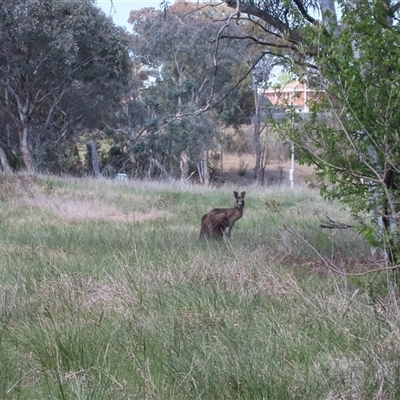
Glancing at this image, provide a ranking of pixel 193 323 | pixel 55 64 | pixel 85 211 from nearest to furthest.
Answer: pixel 193 323, pixel 85 211, pixel 55 64

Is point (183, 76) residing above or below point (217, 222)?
above

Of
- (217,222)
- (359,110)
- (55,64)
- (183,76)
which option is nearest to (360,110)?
(359,110)

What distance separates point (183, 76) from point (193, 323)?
29.0 m

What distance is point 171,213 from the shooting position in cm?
1373

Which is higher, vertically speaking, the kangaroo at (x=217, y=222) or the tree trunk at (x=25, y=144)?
the tree trunk at (x=25, y=144)

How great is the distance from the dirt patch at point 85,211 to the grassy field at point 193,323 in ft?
11.2

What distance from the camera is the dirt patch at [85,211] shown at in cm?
1211

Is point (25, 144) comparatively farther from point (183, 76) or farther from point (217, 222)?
point (217, 222)

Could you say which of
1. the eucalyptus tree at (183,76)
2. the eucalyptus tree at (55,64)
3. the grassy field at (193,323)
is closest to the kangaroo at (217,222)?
the grassy field at (193,323)

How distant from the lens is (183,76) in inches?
1294

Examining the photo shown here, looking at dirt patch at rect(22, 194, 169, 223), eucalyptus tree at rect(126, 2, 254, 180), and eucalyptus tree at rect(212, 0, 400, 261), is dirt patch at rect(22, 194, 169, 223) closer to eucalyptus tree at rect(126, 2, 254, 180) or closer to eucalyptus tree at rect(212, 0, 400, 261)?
eucalyptus tree at rect(212, 0, 400, 261)

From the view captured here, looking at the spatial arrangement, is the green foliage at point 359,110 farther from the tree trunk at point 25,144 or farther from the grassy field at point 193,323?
the tree trunk at point 25,144

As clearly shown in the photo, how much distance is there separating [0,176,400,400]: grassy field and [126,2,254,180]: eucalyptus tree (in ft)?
70.5

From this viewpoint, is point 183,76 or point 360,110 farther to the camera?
point 183,76
